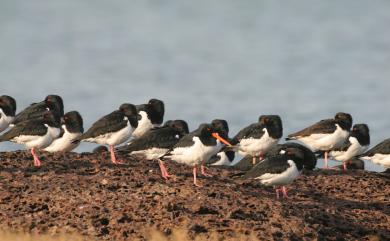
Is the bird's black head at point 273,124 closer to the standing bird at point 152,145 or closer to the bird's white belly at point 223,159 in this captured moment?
the standing bird at point 152,145

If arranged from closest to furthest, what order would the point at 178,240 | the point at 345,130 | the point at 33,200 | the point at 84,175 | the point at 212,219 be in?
1. the point at 178,240
2. the point at 212,219
3. the point at 33,200
4. the point at 84,175
5. the point at 345,130

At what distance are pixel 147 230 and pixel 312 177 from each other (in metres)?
10.1

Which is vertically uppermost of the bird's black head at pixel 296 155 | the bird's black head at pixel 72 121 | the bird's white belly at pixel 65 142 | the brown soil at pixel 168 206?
the bird's black head at pixel 72 121

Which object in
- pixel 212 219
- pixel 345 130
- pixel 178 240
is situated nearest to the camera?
pixel 178 240

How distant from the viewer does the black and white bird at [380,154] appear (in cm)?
2912

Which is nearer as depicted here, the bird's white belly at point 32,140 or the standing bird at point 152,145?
the standing bird at point 152,145

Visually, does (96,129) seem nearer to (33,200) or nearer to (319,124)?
(33,200)

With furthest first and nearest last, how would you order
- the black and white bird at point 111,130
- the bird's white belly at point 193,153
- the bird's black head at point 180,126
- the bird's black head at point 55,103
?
the bird's black head at point 55,103, the black and white bird at point 111,130, the bird's black head at point 180,126, the bird's white belly at point 193,153

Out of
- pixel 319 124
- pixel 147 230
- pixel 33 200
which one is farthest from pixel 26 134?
pixel 319 124

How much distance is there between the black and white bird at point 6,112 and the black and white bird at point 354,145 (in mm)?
12394

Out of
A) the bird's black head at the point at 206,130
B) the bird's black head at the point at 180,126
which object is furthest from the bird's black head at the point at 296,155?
the bird's black head at the point at 180,126

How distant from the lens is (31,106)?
31594mm

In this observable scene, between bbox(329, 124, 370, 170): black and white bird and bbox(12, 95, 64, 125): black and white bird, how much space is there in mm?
10754

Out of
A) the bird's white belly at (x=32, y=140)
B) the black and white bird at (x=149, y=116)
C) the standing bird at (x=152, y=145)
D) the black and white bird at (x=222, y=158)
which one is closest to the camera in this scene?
the standing bird at (x=152, y=145)
